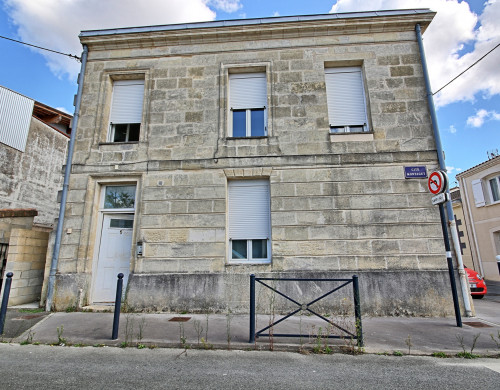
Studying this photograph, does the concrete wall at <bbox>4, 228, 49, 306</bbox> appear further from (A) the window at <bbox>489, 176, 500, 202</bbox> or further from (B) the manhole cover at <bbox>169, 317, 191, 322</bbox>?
(A) the window at <bbox>489, 176, 500, 202</bbox>

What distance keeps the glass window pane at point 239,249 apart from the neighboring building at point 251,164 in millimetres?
24

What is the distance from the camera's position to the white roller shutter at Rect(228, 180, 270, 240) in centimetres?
684

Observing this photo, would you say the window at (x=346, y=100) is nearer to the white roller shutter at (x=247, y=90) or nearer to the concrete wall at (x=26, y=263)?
the white roller shutter at (x=247, y=90)

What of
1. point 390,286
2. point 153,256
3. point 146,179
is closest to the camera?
point 390,286

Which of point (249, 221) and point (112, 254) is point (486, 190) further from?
point (112, 254)

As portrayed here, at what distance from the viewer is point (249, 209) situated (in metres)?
6.95

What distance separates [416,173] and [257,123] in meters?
4.03

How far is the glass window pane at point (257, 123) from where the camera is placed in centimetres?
747

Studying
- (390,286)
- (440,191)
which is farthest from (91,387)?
(440,191)

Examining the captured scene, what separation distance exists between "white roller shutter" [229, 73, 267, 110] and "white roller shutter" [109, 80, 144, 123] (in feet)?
8.30

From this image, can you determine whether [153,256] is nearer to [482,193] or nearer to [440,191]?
[440,191]

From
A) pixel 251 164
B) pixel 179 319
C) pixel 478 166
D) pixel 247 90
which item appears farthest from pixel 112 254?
pixel 478 166

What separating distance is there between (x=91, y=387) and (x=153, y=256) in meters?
3.80

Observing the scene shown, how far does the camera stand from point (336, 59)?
7.52 meters
